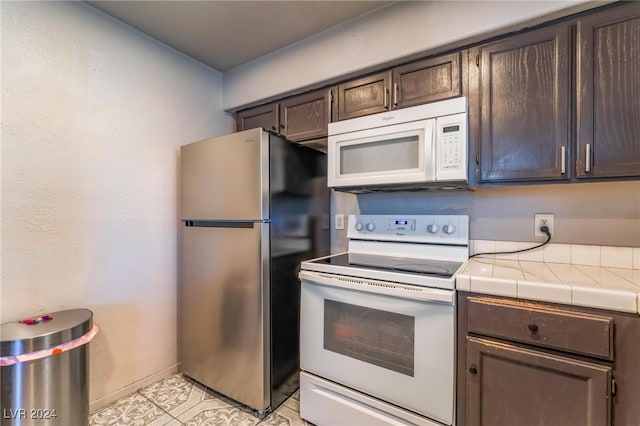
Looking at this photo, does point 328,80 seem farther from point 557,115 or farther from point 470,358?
point 470,358

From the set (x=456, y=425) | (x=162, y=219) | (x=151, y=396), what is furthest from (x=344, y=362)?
(x=162, y=219)

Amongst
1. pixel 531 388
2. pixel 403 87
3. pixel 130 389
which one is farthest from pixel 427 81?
pixel 130 389

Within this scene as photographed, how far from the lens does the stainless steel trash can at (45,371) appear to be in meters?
1.22

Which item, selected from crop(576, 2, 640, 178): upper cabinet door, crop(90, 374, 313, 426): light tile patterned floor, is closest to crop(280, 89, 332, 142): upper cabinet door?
crop(576, 2, 640, 178): upper cabinet door

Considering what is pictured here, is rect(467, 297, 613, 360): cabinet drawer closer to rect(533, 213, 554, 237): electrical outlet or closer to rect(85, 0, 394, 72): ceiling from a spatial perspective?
rect(533, 213, 554, 237): electrical outlet

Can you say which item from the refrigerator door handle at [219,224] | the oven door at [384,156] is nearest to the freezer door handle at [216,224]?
the refrigerator door handle at [219,224]

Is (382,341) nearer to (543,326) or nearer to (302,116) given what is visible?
(543,326)

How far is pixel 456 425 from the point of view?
3.91ft

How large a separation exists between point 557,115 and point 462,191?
0.59 m

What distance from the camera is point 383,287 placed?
1306 millimetres

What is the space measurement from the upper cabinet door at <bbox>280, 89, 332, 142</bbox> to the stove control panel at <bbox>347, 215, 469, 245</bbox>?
2.22 feet

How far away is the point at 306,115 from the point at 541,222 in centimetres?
160

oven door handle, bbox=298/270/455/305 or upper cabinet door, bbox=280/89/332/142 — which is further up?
upper cabinet door, bbox=280/89/332/142

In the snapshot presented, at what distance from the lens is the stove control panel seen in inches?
Result: 65.5
